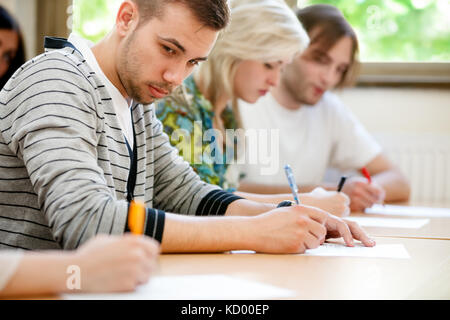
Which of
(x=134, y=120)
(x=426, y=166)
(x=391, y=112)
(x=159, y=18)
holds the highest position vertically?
(x=159, y=18)

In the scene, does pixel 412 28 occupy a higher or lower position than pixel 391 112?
higher

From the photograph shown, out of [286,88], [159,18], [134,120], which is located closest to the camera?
[159,18]

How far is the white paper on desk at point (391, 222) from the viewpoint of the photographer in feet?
5.23

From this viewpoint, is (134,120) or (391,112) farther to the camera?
(391,112)

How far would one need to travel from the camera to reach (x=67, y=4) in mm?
3365

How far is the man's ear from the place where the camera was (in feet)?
3.95

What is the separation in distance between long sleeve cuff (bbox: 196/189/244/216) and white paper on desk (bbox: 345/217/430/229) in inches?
16.7

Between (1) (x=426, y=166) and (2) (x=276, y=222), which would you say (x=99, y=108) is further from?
(1) (x=426, y=166)

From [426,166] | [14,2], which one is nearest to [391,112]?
[426,166]

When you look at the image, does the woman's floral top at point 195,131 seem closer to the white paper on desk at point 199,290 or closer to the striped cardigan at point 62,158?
the striped cardigan at point 62,158

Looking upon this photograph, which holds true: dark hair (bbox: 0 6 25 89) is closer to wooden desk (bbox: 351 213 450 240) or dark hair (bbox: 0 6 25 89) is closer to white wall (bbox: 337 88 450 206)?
white wall (bbox: 337 88 450 206)

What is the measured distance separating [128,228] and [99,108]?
0.27m
